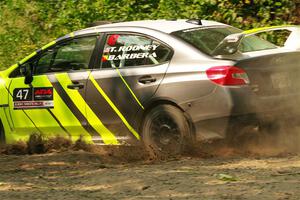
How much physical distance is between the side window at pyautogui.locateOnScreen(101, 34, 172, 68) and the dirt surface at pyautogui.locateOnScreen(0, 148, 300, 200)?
1102mm

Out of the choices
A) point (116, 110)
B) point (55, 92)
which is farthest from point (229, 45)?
point (55, 92)

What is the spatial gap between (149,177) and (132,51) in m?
2.13

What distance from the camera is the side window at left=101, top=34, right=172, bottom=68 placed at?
308 inches

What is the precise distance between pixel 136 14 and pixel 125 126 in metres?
5.66

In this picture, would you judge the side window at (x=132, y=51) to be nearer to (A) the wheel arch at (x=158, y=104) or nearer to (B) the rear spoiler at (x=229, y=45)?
(A) the wheel arch at (x=158, y=104)

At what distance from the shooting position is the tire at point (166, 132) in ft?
24.5

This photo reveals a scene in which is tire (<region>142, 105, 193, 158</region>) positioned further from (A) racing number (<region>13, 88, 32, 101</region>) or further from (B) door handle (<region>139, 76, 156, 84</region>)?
(A) racing number (<region>13, 88, 32, 101</region>)

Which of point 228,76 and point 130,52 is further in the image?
point 130,52

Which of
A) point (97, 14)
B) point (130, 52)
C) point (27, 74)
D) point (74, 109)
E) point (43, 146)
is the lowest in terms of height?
point (43, 146)

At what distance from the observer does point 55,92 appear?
8.41m

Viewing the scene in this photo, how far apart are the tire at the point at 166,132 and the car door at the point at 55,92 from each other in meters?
0.88

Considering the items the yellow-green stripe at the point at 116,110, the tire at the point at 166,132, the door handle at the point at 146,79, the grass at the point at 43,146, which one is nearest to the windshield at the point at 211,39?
the door handle at the point at 146,79

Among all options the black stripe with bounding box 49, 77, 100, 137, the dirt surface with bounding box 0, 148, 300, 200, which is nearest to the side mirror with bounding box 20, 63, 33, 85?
the black stripe with bounding box 49, 77, 100, 137

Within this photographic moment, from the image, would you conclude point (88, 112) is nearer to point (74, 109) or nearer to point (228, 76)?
point (74, 109)
